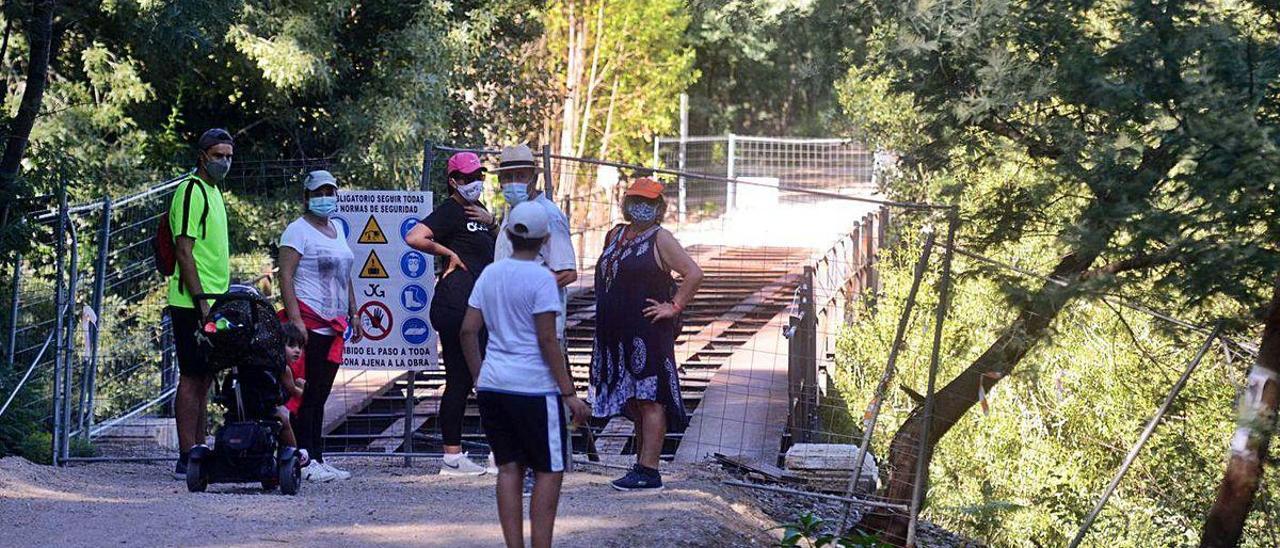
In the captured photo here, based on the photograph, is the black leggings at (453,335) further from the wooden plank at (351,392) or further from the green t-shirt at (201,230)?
the wooden plank at (351,392)

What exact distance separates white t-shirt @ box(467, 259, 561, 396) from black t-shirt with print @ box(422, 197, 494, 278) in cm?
254

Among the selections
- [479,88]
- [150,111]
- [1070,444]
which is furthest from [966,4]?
[479,88]

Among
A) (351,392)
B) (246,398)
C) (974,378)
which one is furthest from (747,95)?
(246,398)

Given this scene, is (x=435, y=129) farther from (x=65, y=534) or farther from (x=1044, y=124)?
(x=65, y=534)

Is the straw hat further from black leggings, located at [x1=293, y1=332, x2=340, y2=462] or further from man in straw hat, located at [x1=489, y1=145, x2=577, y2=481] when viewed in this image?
black leggings, located at [x1=293, y1=332, x2=340, y2=462]

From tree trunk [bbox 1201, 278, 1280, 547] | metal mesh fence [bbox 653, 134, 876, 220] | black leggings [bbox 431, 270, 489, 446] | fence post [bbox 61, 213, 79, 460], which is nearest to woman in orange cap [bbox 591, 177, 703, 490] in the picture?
black leggings [bbox 431, 270, 489, 446]

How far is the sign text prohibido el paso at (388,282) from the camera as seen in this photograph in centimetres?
925

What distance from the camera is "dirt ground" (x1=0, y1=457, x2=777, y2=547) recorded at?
6863mm

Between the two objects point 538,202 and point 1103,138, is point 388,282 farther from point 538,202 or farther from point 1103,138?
point 1103,138

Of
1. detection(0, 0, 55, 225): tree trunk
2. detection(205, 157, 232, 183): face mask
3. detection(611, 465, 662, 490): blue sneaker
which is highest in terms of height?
detection(0, 0, 55, 225): tree trunk

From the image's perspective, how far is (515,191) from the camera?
8.07m

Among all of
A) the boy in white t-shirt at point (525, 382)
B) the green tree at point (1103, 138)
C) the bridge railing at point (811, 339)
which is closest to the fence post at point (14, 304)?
the boy in white t-shirt at point (525, 382)

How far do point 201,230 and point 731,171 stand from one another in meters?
28.7

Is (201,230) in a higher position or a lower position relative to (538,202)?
lower
